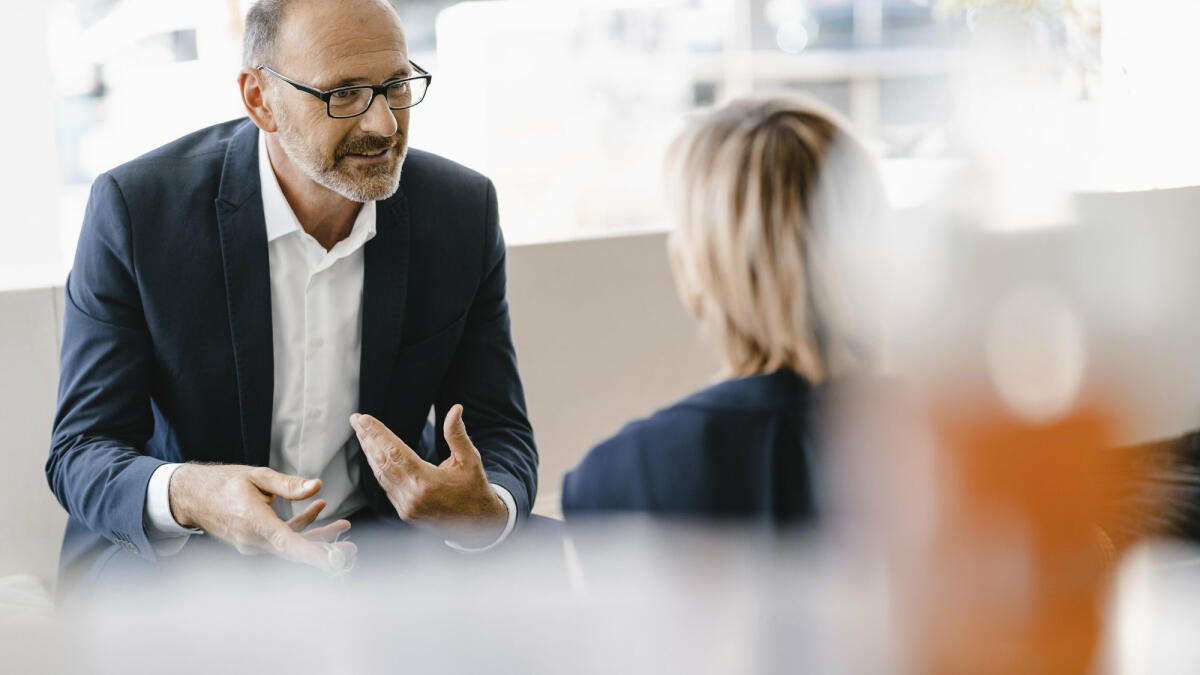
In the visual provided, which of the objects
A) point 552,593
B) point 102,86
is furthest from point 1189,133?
point 102,86

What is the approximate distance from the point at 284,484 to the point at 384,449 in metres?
0.09

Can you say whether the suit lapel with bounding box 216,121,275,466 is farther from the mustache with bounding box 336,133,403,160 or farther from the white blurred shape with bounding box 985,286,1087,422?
the white blurred shape with bounding box 985,286,1087,422

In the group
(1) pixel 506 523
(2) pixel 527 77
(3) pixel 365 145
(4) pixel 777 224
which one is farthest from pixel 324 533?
(2) pixel 527 77

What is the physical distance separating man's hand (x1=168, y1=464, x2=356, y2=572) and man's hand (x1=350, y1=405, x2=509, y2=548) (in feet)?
0.19

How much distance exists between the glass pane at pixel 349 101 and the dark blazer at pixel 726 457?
57 centimetres

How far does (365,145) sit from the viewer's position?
1.08 meters

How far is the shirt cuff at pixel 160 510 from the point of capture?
990mm

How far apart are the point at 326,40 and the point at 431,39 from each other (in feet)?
2.76

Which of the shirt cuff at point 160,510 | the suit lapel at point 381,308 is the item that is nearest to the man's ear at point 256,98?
the suit lapel at point 381,308

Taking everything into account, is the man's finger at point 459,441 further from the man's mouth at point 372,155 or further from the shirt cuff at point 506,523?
the man's mouth at point 372,155

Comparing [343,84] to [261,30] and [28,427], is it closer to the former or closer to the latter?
[261,30]

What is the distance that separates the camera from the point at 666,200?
712mm

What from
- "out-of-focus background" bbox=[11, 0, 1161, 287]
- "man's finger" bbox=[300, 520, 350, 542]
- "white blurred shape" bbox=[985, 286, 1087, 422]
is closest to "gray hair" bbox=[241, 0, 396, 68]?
"out-of-focus background" bbox=[11, 0, 1161, 287]

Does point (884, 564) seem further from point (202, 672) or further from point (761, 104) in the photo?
point (202, 672)
